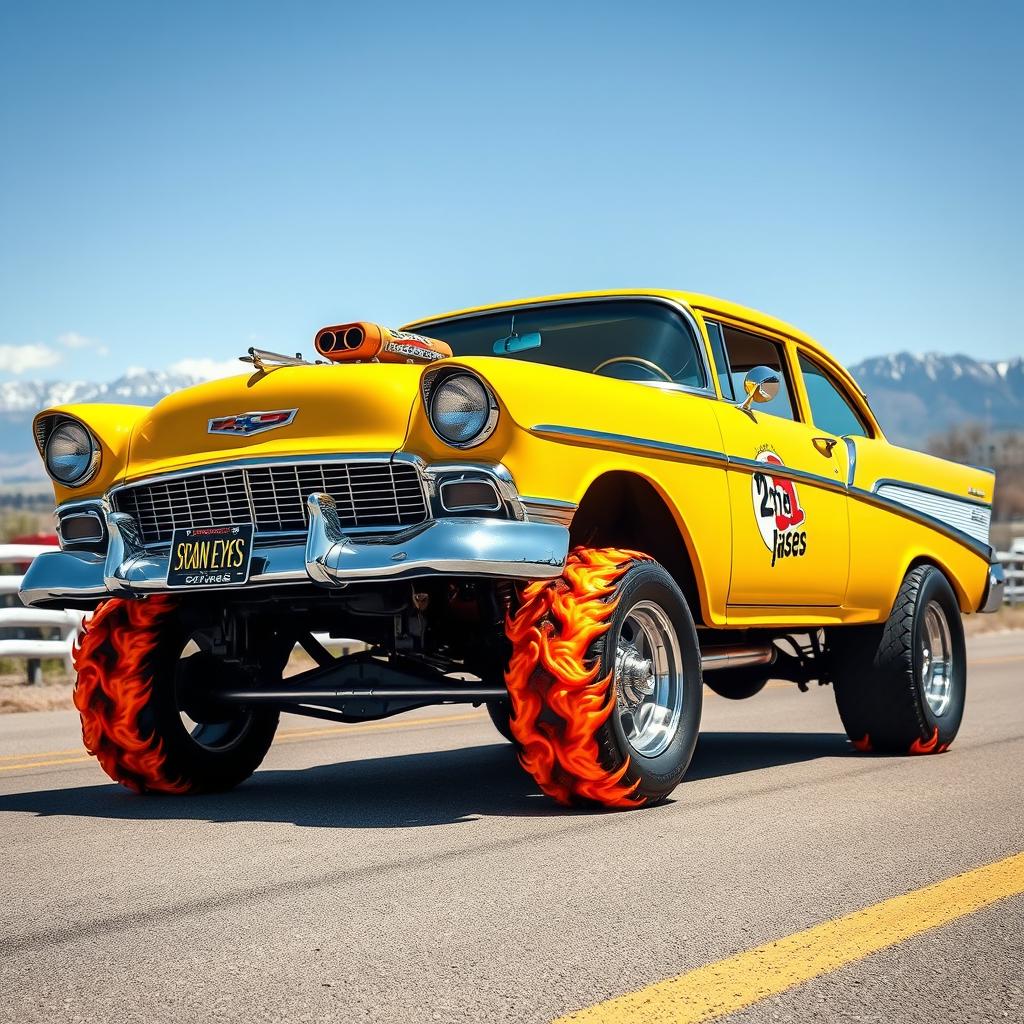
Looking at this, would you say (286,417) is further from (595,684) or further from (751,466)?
(751,466)

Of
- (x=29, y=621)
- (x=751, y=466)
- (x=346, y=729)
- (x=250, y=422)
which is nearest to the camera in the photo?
(x=250, y=422)

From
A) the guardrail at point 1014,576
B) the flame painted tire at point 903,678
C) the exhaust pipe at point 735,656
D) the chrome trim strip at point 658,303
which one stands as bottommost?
the guardrail at point 1014,576

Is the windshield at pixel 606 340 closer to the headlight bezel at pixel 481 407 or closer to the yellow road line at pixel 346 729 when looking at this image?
the headlight bezel at pixel 481 407

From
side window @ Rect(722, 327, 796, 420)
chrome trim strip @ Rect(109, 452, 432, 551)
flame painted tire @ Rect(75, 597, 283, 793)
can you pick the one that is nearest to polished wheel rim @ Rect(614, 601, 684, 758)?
chrome trim strip @ Rect(109, 452, 432, 551)

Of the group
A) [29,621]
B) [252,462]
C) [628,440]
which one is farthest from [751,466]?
[29,621]

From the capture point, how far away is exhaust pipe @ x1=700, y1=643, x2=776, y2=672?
5664mm

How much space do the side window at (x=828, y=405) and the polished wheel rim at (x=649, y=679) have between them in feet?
7.13

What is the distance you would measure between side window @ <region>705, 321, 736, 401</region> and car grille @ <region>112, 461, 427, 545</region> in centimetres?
184

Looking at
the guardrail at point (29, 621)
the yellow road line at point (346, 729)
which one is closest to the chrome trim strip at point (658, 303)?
the yellow road line at point (346, 729)

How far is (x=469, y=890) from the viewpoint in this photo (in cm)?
359

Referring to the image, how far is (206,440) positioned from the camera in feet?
16.6

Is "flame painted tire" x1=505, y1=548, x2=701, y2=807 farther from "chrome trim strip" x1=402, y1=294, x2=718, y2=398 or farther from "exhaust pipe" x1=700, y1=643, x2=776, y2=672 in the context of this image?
"chrome trim strip" x1=402, y1=294, x2=718, y2=398

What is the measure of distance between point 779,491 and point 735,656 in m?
0.71

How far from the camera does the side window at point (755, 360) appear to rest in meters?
6.24
